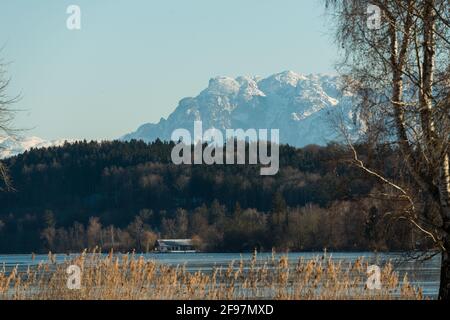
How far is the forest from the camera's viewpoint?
4663 inches

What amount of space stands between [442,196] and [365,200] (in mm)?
1579

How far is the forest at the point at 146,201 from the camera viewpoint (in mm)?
118438

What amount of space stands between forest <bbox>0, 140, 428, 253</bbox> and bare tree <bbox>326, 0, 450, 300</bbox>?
7931cm

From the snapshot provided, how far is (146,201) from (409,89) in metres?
147

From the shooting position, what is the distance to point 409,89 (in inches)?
733

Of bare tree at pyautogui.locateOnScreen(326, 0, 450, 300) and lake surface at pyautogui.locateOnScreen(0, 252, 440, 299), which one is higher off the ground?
bare tree at pyautogui.locateOnScreen(326, 0, 450, 300)

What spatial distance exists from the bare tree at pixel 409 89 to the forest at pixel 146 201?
A: 260ft

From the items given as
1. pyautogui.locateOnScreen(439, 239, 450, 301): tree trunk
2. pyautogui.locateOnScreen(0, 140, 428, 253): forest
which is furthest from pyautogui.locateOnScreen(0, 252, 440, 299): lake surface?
pyautogui.locateOnScreen(0, 140, 428, 253): forest

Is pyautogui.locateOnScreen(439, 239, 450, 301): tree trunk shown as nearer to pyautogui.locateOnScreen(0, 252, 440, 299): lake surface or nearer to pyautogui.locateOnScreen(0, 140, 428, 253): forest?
pyautogui.locateOnScreen(0, 252, 440, 299): lake surface

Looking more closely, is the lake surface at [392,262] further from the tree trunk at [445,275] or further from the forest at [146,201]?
the forest at [146,201]

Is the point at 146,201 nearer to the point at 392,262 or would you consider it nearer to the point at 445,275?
the point at 392,262

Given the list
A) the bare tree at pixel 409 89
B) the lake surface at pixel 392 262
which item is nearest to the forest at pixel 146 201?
the lake surface at pixel 392 262

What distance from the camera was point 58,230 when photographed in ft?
518
